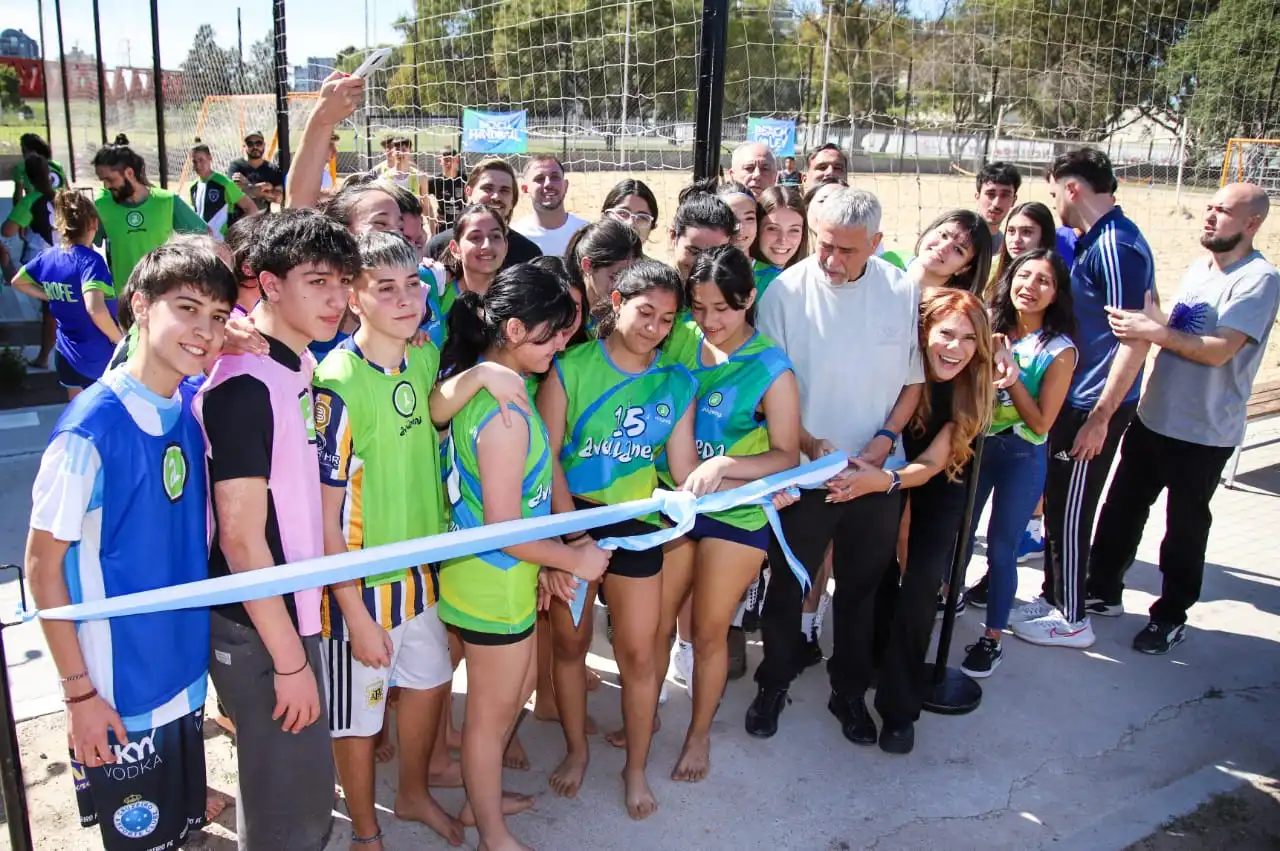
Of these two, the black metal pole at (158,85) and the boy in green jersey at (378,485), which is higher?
the black metal pole at (158,85)

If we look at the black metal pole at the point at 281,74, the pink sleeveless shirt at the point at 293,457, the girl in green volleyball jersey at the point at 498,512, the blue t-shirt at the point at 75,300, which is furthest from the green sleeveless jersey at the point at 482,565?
the black metal pole at the point at 281,74

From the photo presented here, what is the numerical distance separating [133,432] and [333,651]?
2.67ft

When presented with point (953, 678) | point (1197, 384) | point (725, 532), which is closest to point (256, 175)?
point (725, 532)

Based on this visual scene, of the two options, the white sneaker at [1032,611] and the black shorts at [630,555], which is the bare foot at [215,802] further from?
the white sneaker at [1032,611]

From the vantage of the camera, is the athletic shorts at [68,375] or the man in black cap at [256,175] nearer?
the athletic shorts at [68,375]

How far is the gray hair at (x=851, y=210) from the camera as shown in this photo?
3.08 meters

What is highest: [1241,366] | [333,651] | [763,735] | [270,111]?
[270,111]

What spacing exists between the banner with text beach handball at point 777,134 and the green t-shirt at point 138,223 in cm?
1370

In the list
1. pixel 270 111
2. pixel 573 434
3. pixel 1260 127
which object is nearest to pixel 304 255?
pixel 573 434

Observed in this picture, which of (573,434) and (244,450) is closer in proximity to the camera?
(244,450)

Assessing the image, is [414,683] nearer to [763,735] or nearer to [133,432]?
[133,432]

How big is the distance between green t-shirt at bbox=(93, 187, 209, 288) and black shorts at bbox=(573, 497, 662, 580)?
459cm

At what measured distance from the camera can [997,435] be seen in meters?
3.85

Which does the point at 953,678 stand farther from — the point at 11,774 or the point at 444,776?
the point at 11,774
